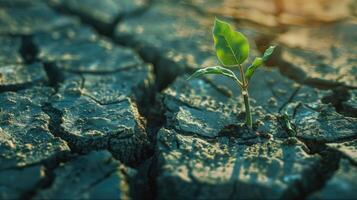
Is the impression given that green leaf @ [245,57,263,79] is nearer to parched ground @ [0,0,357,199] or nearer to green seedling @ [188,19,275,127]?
green seedling @ [188,19,275,127]

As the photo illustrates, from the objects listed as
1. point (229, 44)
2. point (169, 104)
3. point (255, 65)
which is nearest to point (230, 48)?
point (229, 44)

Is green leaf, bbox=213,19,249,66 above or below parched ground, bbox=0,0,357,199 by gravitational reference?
above

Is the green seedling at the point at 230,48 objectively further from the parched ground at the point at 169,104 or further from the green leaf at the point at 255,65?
the parched ground at the point at 169,104

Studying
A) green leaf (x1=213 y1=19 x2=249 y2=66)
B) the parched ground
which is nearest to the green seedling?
green leaf (x1=213 y1=19 x2=249 y2=66)

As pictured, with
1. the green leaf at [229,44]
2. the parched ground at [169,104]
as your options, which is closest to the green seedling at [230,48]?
the green leaf at [229,44]

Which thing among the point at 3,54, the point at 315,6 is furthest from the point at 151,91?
the point at 315,6

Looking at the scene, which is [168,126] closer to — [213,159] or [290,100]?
[213,159]
